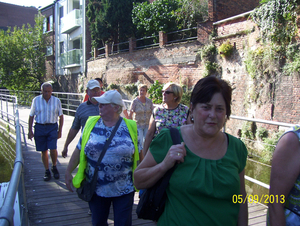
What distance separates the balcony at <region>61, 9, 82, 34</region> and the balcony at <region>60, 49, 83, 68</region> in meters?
2.00

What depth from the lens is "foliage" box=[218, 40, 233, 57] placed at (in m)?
11.0

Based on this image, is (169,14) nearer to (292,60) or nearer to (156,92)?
(156,92)

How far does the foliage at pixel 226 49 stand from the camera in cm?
1102

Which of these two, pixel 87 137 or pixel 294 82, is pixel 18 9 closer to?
pixel 294 82

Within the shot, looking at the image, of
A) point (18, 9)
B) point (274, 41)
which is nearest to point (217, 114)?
point (274, 41)

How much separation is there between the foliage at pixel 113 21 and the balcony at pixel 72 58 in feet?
12.7

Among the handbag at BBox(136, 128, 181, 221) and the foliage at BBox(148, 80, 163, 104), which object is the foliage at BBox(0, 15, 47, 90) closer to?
the foliage at BBox(148, 80, 163, 104)

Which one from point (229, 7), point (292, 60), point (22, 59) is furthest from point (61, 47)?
point (292, 60)

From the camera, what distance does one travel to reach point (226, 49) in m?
11.0

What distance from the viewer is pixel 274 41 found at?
932cm

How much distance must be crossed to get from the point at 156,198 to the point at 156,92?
1227 centimetres

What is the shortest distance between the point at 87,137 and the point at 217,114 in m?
1.46

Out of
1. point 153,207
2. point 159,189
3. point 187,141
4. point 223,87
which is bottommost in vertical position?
point 153,207

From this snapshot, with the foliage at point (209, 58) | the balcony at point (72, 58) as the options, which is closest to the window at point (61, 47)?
the balcony at point (72, 58)
